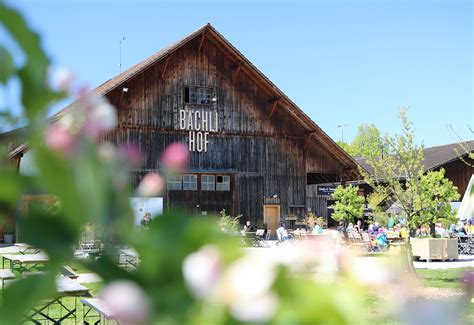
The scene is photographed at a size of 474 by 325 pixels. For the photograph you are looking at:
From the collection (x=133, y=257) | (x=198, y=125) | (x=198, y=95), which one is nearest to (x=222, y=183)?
(x=198, y=125)

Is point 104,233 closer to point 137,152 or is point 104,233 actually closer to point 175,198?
point 137,152

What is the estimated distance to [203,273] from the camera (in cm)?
49

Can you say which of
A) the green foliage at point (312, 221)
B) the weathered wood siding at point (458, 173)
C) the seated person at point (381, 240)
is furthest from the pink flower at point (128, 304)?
the weathered wood siding at point (458, 173)

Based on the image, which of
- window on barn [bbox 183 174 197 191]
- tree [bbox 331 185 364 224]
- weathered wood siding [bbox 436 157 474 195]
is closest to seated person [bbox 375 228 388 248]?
tree [bbox 331 185 364 224]

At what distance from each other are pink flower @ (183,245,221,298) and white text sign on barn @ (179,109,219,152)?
28.5 m

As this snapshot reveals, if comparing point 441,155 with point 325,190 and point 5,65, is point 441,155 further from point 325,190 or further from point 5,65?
point 5,65

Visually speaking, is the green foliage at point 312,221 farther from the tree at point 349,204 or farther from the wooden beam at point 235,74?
the wooden beam at point 235,74

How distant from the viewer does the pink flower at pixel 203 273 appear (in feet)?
1.59

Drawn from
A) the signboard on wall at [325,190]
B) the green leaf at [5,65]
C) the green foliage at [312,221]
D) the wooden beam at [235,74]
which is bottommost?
the green foliage at [312,221]

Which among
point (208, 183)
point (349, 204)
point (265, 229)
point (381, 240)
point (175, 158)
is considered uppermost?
point (208, 183)

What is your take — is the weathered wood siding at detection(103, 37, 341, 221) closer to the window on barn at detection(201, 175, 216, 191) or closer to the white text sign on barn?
the white text sign on barn

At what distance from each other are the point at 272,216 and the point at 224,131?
4.80 meters

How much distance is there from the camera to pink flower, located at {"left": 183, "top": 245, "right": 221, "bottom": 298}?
1.59 ft

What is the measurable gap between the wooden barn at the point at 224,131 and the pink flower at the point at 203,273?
89.3 ft
